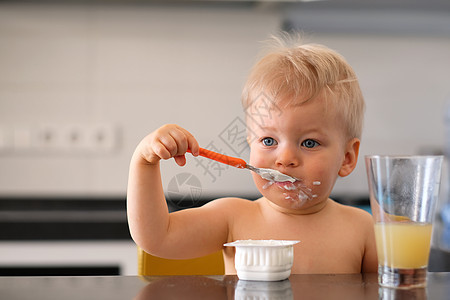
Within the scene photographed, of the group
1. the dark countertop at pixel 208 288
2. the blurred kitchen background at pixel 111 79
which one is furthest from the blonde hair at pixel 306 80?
the blurred kitchen background at pixel 111 79

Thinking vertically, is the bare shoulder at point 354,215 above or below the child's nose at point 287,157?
below

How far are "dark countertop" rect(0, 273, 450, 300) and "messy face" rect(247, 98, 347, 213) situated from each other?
250 mm

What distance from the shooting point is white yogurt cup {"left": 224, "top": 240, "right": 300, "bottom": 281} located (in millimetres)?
698

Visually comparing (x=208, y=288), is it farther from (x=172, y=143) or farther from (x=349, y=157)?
(x=349, y=157)

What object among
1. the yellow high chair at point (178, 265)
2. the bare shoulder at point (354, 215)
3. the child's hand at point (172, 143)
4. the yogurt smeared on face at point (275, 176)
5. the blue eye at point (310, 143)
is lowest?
the yellow high chair at point (178, 265)

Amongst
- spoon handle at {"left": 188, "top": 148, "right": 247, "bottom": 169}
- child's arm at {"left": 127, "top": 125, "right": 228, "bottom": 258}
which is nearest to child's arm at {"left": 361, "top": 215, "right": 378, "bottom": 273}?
child's arm at {"left": 127, "top": 125, "right": 228, "bottom": 258}

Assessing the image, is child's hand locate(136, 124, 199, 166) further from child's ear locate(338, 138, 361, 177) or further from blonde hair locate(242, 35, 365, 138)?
child's ear locate(338, 138, 361, 177)

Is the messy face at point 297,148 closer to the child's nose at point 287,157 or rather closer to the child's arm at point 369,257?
the child's nose at point 287,157

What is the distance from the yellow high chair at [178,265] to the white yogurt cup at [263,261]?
39 cm

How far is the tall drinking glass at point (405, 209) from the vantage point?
0.66m

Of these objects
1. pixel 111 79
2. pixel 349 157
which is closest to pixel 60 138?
pixel 111 79

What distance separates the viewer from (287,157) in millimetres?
928

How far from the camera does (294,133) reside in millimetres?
956

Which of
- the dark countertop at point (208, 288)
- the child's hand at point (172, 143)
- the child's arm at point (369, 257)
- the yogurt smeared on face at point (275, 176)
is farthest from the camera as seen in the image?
the child's arm at point (369, 257)
